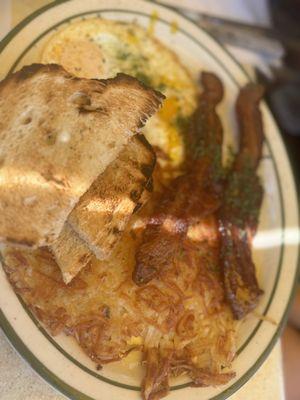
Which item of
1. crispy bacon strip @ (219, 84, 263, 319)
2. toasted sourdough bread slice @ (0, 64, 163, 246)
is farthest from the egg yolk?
crispy bacon strip @ (219, 84, 263, 319)

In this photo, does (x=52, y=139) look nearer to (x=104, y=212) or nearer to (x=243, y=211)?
(x=104, y=212)

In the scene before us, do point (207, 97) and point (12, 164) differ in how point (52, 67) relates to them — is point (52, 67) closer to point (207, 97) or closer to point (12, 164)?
point (12, 164)

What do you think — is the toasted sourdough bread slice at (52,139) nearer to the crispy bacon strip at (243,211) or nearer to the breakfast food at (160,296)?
the breakfast food at (160,296)

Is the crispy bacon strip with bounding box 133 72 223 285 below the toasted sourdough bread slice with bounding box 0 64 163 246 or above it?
below

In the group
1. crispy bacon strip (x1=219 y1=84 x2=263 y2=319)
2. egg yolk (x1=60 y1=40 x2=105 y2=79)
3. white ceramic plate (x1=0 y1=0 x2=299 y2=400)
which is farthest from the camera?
crispy bacon strip (x1=219 y1=84 x2=263 y2=319)

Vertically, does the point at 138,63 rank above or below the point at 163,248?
above

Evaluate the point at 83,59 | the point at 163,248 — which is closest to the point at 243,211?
the point at 163,248

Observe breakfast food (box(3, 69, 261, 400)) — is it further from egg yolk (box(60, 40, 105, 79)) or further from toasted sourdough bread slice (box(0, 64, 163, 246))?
egg yolk (box(60, 40, 105, 79))
